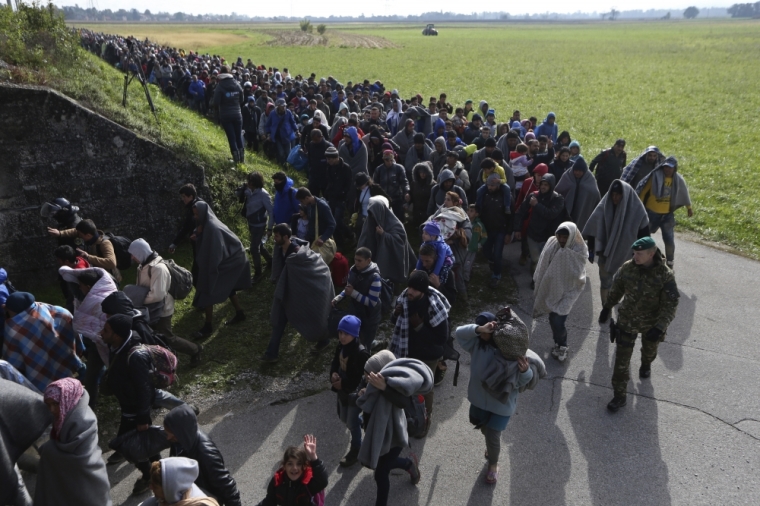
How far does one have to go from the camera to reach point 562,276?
686 cm

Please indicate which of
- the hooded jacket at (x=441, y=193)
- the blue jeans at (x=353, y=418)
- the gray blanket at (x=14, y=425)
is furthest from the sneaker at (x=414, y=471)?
the hooded jacket at (x=441, y=193)

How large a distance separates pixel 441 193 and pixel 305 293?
312 cm

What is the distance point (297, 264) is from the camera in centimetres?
655

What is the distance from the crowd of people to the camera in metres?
4.07

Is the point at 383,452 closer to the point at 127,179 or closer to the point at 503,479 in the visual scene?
the point at 503,479

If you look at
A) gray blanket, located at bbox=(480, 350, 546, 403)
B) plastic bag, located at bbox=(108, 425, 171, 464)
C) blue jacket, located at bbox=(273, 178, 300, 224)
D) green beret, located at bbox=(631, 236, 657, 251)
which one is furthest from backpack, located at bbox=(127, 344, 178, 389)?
green beret, located at bbox=(631, 236, 657, 251)

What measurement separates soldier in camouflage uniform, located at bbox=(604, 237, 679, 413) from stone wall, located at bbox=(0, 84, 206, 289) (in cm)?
650

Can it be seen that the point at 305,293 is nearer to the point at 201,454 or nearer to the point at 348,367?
the point at 348,367

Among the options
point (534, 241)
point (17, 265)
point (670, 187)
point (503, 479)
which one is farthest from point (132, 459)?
point (670, 187)

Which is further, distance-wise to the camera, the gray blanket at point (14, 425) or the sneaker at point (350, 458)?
the sneaker at point (350, 458)

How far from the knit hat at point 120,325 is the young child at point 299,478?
5.77 feet

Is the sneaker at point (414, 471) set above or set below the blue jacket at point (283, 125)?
below

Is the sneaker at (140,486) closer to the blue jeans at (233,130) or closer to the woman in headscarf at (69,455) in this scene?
the woman in headscarf at (69,455)

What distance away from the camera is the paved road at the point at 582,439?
16.7ft
